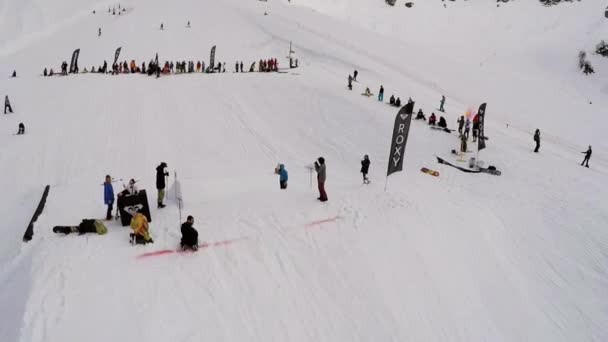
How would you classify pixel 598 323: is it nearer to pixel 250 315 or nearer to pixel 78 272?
pixel 250 315

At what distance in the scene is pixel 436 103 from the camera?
108 feet

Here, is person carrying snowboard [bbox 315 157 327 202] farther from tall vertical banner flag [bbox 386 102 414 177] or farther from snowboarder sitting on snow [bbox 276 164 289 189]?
tall vertical banner flag [bbox 386 102 414 177]

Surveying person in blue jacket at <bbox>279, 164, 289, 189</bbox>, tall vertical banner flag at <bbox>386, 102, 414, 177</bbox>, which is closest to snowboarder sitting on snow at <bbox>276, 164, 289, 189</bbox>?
person in blue jacket at <bbox>279, 164, 289, 189</bbox>

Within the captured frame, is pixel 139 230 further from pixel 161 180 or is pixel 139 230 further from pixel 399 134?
pixel 399 134

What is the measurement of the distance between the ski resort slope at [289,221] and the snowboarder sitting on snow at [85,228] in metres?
0.22

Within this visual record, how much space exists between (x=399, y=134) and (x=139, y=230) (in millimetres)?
8573

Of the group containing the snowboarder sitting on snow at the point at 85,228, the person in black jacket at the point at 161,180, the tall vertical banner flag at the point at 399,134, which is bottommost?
the snowboarder sitting on snow at the point at 85,228

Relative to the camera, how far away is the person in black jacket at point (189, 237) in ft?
31.4

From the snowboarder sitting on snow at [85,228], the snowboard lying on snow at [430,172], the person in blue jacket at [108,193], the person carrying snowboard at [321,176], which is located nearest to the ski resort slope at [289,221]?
the snowboarder sitting on snow at [85,228]

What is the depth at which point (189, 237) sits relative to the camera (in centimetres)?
966

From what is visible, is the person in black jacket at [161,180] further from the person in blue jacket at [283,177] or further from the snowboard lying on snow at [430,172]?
the snowboard lying on snow at [430,172]

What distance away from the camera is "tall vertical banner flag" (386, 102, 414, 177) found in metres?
13.7

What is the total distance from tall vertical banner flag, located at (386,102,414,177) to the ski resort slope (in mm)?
1184

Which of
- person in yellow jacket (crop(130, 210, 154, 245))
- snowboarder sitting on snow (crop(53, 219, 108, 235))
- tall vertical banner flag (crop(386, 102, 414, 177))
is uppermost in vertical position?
tall vertical banner flag (crop(386, 102, 414, 177))
